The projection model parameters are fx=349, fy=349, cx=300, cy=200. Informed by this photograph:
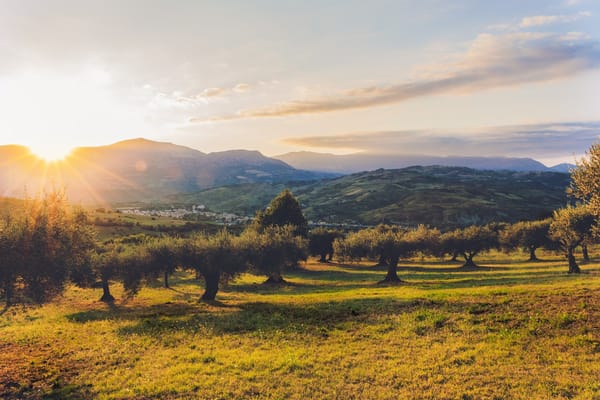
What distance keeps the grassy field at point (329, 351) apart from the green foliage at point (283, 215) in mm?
66522

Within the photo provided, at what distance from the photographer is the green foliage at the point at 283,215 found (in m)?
103

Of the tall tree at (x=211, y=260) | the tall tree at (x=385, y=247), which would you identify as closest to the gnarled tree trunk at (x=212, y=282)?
the tall tree at (x=211, y=260)

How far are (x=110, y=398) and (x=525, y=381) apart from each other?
19.8 meters

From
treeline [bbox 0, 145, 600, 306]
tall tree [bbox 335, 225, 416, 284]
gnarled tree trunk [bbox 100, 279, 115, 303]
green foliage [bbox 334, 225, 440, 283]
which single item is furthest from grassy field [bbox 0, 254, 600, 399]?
green foliage [bbox 334, 225, 440, 283]

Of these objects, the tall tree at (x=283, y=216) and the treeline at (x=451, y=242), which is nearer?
the treeline at (x=451, y=242)

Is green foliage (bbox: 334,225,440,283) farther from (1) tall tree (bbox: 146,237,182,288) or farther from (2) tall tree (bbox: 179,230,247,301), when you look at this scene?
(1) tall tree (bbox: 146,237,182,288)

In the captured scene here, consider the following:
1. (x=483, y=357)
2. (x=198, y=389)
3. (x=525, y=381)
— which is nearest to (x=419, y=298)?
(x=483, y=357)

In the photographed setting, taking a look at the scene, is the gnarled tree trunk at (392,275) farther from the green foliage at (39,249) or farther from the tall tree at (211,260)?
the green foliage at (39,249)

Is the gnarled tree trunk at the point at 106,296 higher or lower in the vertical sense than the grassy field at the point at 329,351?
lower

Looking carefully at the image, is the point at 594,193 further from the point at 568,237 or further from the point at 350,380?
the point at 568,237

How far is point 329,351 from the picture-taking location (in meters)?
22.5

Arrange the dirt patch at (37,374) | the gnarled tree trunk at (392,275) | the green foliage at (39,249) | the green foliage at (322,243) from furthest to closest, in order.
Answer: the green foliage at (322,243) < the gnarled tree trunk at (392,275) < the green foliage at (39,249) < the dirt patch at (37,374)

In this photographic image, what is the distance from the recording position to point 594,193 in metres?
32.6

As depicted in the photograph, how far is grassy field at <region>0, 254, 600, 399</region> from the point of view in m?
16.9
